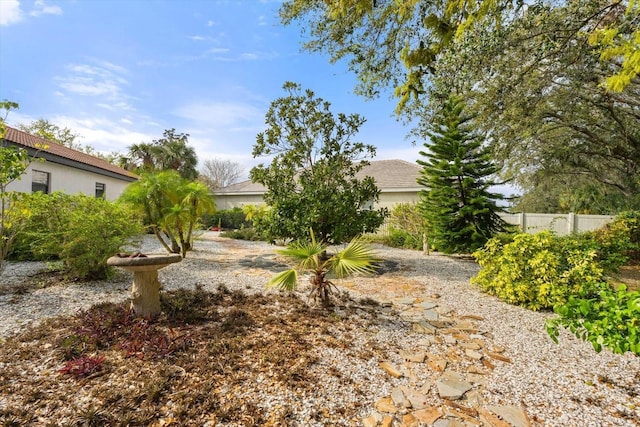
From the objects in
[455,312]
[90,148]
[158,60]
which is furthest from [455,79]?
[90,148]

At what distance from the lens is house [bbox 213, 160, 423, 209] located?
49.7 ft

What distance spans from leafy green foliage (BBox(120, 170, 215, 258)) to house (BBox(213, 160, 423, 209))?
223 inches

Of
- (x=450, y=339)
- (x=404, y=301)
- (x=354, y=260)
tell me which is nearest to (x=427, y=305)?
(x=404, y=301)

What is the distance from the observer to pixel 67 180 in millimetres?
12430

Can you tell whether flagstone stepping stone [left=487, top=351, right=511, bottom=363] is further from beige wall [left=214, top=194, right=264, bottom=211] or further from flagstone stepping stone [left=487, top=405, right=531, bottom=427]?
beige wall [left=214, top=194, right=264, bottom=211]

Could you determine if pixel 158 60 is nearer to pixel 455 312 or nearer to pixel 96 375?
pixel 96 375

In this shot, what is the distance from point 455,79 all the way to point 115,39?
6837mm

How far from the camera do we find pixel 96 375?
275 centimetres

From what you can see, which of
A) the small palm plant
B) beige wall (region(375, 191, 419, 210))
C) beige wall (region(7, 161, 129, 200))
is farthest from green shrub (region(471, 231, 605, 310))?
beige wall (region(7, 161, 129, 200))

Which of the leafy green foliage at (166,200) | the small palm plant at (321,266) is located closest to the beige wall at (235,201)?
the leafy green foliage at (166,200)

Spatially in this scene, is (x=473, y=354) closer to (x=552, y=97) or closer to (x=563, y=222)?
(x=552, y=97)

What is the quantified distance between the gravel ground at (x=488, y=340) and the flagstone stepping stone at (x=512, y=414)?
0.05 meters

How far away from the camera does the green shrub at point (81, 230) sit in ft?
17.5

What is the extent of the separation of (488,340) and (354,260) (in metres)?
2.01
